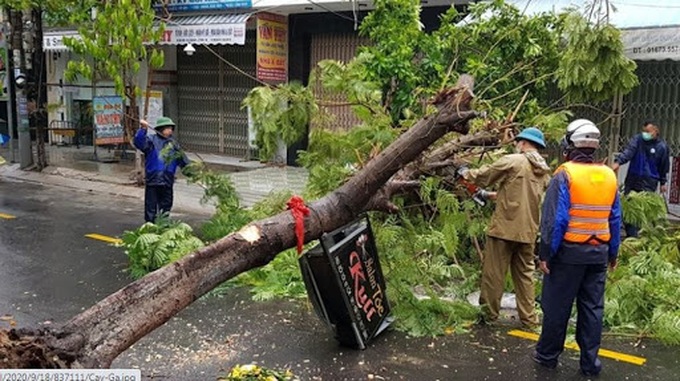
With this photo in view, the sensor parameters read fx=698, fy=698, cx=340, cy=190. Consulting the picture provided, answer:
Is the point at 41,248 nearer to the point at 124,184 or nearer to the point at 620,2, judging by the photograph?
the point at 124,184

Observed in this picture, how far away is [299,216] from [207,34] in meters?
10.7

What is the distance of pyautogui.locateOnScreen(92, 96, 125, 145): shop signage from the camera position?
15969mm

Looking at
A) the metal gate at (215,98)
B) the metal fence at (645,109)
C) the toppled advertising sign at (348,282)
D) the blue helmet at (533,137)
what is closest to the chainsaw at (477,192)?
the blue helmet at (533,137)

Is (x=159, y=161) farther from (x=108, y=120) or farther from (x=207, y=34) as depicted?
(x=108, y=120)

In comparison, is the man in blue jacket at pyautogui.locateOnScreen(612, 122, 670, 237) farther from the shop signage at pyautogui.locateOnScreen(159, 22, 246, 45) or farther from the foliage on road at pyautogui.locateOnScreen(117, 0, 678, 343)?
the shop signage at pyautogui.locateOnScreen(159, 22, 246, 45)

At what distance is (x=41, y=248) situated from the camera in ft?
28.6

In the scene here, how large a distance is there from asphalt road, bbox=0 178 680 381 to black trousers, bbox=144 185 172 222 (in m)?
1.36

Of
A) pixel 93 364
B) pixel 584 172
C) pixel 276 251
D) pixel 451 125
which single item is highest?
pixel 451 125

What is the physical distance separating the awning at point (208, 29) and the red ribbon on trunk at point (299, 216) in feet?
32.1

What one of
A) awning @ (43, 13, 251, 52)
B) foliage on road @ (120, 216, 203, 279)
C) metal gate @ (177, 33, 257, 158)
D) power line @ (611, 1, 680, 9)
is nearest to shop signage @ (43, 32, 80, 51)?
awning @ (43, 13, 251, 52)

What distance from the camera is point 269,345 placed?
18.0ft

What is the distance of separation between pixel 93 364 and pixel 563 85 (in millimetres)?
6587

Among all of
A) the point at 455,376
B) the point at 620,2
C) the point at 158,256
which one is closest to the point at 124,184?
the point at 158,256

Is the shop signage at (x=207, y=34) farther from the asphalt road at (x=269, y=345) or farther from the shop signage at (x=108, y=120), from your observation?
the asphalt road at (x=269, y=345)
